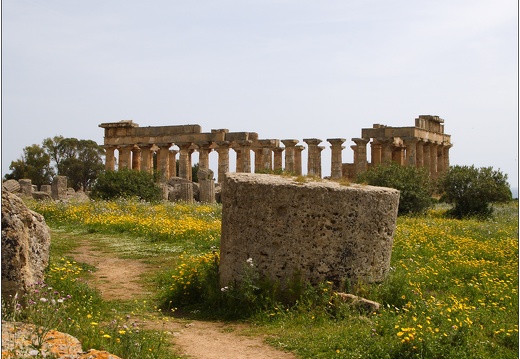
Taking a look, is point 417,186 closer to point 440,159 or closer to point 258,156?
point 258,156

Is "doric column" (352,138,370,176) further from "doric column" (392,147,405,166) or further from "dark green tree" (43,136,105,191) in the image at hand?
"dark green tree" (43,136,105,191)

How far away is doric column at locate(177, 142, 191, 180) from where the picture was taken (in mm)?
47875

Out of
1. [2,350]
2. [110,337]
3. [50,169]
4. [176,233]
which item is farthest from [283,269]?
[50,169]

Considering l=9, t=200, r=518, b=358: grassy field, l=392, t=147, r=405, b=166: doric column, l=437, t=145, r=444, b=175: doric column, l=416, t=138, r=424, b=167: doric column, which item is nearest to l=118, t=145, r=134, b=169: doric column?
l=392, t=147, r=405, b=166: doric column

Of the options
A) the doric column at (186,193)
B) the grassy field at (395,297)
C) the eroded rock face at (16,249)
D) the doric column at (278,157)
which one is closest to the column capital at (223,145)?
the doric column at (278,157)

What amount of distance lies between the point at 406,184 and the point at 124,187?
11.4 meters

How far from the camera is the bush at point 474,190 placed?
2890 cm

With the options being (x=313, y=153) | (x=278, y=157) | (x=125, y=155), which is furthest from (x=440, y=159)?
(x=125, y=155)

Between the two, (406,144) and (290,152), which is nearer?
(406,144)

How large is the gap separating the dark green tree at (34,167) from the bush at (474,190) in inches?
1625

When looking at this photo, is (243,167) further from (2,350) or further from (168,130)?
(2,350)

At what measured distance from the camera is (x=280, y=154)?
48000 mm

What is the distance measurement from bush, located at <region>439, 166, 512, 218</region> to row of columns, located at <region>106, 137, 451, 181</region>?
12796mm

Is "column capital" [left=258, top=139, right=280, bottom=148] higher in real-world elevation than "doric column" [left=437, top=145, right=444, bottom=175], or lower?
higher
